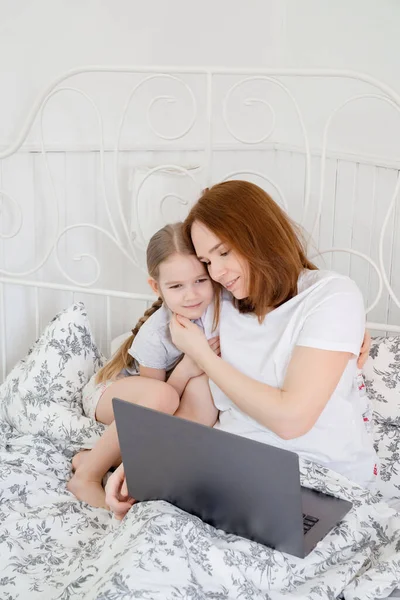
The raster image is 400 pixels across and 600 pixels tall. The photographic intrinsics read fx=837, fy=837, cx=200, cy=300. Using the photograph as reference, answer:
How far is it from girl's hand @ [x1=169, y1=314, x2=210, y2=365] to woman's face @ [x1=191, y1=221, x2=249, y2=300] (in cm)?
11

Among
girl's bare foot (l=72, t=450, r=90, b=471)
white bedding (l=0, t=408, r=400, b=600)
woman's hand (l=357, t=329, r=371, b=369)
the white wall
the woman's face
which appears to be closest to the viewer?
white bedding (l=0, t=408, r=400, b=600)

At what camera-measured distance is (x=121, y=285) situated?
2604 millimetres

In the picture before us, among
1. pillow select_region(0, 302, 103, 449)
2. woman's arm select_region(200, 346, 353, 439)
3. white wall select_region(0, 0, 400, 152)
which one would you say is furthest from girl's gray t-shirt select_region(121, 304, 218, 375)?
white wall select_region(0, 0, 400, 152)

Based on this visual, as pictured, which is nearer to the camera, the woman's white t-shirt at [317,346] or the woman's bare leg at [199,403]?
the woman's white t-shirt at [317,346]

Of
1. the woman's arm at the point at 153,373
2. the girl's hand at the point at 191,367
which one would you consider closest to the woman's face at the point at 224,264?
the girl's hand at the point at 191,367

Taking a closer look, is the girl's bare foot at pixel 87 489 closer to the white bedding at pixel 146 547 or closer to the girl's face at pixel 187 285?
the white bedding at pixel 146 547

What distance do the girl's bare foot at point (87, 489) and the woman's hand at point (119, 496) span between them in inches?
6.7

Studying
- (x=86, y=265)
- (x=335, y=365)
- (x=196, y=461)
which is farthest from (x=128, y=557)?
(x=86, y=265)

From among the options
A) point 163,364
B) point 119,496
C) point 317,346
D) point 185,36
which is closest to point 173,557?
point 119,496

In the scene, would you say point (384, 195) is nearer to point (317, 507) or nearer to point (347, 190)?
point (347, 190)

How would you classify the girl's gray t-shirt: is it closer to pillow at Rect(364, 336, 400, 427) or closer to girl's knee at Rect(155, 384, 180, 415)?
girl's knee at Rect(155, 384, 180, 415)

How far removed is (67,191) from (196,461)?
136 cm

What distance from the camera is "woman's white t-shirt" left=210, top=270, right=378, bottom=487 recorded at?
148 centimetres

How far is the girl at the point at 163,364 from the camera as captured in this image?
169 cm
